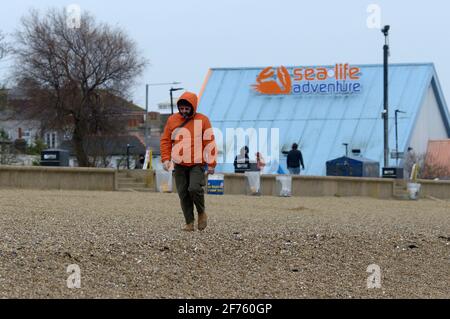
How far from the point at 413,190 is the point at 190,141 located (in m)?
22.5

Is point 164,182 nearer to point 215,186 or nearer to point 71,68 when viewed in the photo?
point 215,186

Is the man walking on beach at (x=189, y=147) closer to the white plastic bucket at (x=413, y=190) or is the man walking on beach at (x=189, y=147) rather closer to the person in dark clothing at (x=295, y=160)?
the person in dark clothing at (x=295, y=160)

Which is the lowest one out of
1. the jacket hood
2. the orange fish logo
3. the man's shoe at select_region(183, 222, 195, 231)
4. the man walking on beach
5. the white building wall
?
the man's shoe at select_region(183, 222, 195, 231)

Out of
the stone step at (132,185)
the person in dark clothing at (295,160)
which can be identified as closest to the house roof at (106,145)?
the person in dark clothing at (295,160)

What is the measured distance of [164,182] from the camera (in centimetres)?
3141

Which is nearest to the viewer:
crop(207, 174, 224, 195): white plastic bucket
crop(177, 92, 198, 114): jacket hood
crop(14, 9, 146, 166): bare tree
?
crop(177, 92, 198, 114): jacket hood

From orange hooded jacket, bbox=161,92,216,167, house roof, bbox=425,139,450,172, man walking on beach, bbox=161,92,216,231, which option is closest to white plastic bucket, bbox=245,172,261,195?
man walking on beach, bbox=161,92,216,231

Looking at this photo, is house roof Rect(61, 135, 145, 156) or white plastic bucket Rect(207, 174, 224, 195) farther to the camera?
house roof Rect(61, 135, 145, 156)

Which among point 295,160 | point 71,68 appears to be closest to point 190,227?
point 295,160

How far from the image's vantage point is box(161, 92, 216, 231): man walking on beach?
12805 mm

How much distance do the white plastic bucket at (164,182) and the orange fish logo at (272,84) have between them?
45942mm

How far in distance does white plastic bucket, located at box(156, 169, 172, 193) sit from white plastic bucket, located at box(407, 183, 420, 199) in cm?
841

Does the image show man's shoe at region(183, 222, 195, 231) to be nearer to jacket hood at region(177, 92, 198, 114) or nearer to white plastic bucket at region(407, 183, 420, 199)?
jacket hood at region(177, 92, 198, 114)
